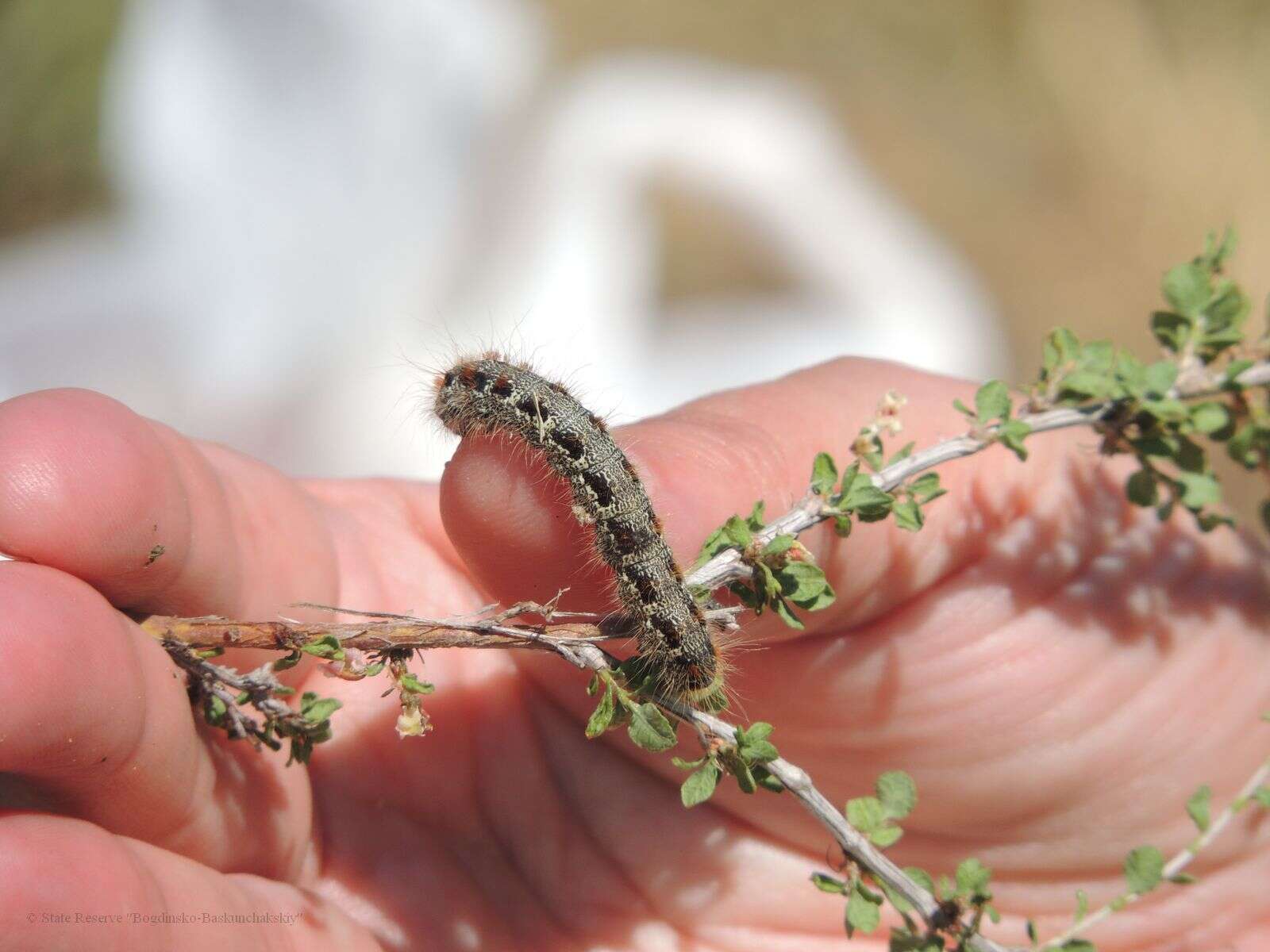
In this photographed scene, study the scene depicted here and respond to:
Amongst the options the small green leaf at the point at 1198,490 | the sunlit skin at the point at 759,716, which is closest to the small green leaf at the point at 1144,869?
the sunlit skin at the point at 759,716

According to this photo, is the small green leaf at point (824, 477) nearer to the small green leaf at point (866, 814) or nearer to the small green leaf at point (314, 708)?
the small green leaf at point (866, 814)

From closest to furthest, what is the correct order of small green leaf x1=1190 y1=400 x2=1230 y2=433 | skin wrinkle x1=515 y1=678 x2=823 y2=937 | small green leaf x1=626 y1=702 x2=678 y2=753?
small green leaf x1=626 y1=702 x2=678 y2=753, small green leaf x1=1190 y1=400 x2=1230 y2=433, skin wrinkle x1=515 y1=678 x2=823 y2=937

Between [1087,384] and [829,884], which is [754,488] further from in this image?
[829,884]

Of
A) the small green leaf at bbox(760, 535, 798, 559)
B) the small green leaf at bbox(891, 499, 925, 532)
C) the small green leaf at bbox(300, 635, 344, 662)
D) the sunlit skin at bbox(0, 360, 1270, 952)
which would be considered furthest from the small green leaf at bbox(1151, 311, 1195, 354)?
the small green leaf at bbox(300, 635, 344, 662)

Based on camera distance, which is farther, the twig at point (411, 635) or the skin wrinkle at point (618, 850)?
the skin wrinkle at point (618, 850)

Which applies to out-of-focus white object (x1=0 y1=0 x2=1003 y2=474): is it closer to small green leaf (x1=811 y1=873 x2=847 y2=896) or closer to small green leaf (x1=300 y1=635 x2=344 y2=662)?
small green leaf (x1=300 y1=635 x2=344 y2=662)

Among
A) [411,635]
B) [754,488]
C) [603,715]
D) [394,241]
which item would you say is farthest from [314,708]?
[394,241]
